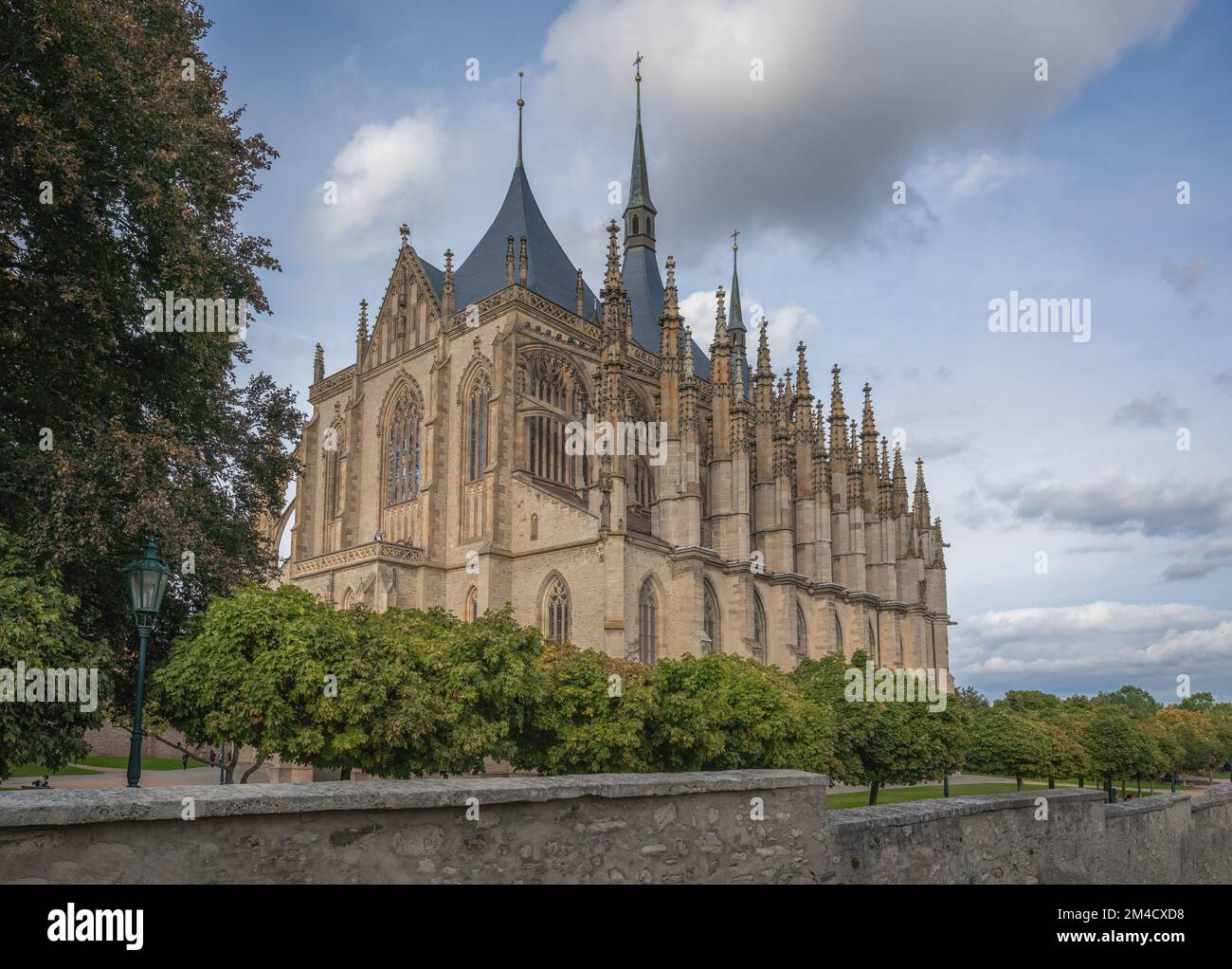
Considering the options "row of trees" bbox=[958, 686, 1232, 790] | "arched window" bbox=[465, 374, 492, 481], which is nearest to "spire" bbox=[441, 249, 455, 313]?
"arched window" bbox=[465, 374, 492, 481]

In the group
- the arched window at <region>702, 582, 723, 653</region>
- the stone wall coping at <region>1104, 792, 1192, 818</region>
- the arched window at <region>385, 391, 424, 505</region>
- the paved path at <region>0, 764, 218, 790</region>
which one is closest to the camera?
the stone wall coping at <region>1104, 792, 1192, 818</region>

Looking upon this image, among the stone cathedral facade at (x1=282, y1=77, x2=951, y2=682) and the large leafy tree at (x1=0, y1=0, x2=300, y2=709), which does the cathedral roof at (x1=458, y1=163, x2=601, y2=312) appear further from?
the large leafy tree at (x1=0, y1=0, x2=300, y2=709)

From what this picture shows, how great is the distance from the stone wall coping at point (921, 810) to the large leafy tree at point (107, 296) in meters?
9.67

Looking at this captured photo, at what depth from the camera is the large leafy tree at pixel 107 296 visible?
505 inches

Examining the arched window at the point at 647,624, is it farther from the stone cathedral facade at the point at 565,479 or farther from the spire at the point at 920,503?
the spire at the point at 920,503

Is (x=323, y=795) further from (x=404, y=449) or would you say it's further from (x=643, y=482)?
(x=643, y=482)

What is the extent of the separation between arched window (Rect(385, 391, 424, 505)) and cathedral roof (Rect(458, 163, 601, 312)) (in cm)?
522

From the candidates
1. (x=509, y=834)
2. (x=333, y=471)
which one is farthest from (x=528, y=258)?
(x=509, y=834)

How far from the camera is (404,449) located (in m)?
41.6

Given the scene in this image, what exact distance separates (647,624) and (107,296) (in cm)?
2351

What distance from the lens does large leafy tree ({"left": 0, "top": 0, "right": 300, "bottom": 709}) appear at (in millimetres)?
12820

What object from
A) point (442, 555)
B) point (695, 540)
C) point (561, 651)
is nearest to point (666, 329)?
point (695, 540)

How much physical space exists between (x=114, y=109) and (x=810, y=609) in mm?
37914
